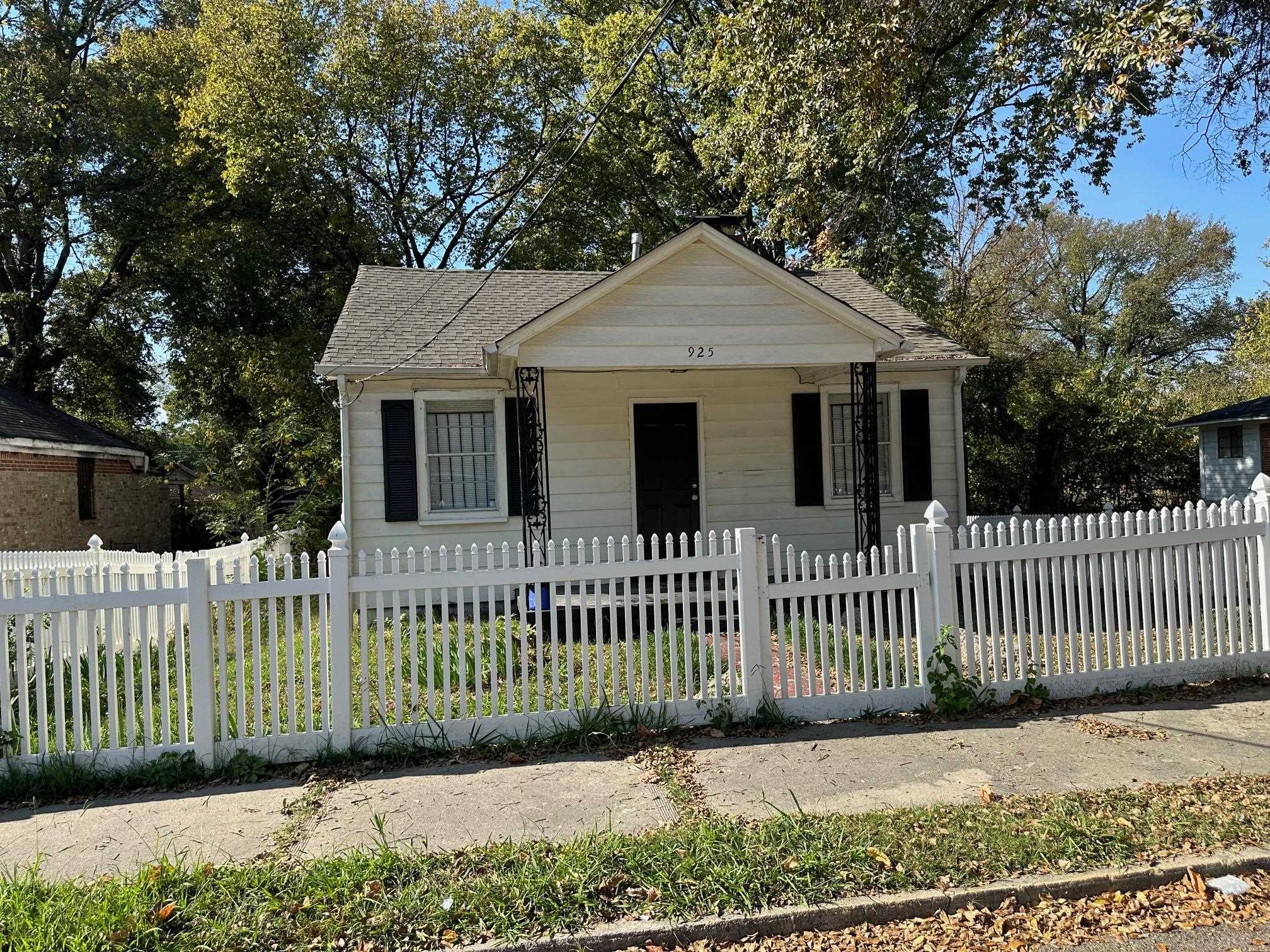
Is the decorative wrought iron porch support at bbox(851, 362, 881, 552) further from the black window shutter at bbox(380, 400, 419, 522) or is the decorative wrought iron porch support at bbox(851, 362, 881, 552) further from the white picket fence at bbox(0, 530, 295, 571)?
the white picket fence at bbox(0, 530, 295, 571)

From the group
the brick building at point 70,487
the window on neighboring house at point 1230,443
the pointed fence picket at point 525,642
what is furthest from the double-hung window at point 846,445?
the brick building at point 70,487

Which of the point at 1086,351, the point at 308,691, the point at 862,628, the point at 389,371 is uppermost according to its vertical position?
the point at 1086,351

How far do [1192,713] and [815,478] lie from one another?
19.7ft

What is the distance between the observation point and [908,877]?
11.2ft

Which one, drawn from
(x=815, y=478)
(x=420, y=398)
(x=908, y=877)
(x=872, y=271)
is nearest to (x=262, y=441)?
(x=420, y=398)

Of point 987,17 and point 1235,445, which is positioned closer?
point 987,17

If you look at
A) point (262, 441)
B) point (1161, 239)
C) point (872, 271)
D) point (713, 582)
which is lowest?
point (713, 582)

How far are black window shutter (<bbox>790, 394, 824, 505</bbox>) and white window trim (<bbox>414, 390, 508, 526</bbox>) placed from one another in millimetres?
4092

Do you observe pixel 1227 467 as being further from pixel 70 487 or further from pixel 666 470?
pixel 70 487

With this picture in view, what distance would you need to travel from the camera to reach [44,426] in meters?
17.8

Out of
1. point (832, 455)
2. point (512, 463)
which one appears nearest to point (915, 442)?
point (832, 455)

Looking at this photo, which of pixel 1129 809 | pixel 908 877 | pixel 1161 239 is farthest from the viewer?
pixel 1161 239

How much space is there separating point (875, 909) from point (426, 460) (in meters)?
8.17

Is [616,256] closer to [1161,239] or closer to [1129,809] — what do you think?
[1129,809]
